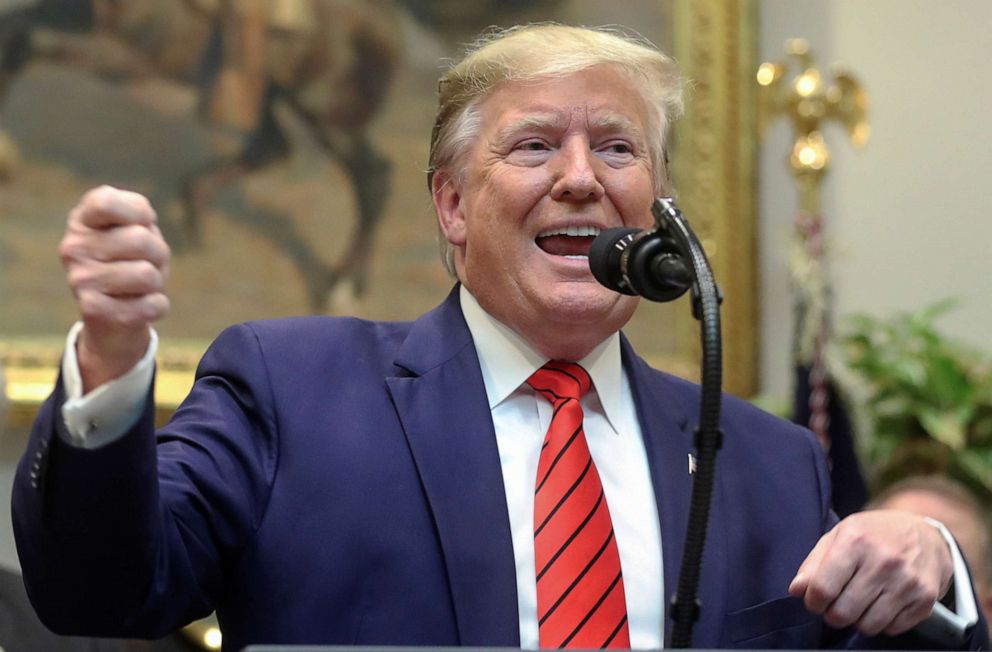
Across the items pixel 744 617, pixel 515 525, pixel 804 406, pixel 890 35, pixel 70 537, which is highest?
pixel 890 35

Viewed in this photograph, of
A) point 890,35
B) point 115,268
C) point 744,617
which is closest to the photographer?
point 115,268

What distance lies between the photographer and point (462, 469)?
2414 millimetres

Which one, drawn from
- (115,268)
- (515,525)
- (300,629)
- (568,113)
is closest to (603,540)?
(515,525)

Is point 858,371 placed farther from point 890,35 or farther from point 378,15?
point 378,15

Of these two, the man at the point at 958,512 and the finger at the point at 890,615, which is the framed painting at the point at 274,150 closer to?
the man at the point at 958,512

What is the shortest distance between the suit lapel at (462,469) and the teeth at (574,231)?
23cm

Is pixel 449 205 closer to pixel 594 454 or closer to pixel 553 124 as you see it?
pixel 553 124

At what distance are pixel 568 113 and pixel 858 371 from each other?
2.78 m

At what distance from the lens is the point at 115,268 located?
1.68m

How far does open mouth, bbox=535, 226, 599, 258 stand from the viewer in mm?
2688

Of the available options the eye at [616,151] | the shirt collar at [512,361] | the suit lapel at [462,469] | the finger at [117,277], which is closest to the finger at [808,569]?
the suit lapel at [462,469]

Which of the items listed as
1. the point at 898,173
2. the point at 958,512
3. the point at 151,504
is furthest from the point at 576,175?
the point at 898,173

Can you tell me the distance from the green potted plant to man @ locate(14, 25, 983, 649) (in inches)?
86.9

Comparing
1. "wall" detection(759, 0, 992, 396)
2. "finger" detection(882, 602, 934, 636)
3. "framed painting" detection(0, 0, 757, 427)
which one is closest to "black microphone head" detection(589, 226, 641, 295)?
"finger" detection(882, 602, 934, 636)
